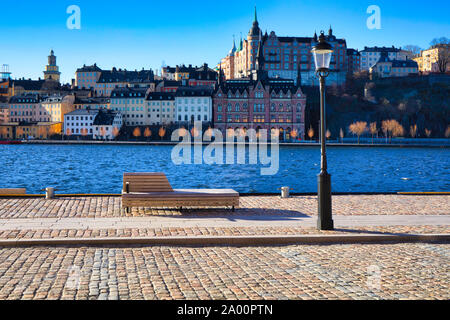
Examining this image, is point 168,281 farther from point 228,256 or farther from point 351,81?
point 351,81

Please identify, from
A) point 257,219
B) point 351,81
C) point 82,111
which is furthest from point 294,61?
point 257,219

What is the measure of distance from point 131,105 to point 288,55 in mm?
37344

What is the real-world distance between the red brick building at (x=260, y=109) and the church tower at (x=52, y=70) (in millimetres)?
68698

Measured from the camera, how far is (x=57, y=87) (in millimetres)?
147250

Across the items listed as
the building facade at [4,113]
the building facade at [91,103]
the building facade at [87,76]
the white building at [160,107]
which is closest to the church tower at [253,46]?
the white building at [160,107]

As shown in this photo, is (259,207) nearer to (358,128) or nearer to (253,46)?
(358,128)

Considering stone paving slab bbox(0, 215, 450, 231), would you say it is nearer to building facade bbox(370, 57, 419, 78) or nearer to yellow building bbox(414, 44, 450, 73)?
building facade bbox(370, 57, 419, 78)

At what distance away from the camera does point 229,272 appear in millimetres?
7234

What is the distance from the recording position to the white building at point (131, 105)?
393 feet

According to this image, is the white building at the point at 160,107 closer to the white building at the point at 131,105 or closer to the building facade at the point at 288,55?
the white building at the point at 131,105

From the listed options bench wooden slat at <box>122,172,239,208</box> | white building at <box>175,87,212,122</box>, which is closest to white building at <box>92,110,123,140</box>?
white building at <box>175,87,212,122</box>

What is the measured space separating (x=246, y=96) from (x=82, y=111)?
35.4 m

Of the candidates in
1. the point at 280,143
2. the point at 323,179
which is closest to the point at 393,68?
the point at 280,143
